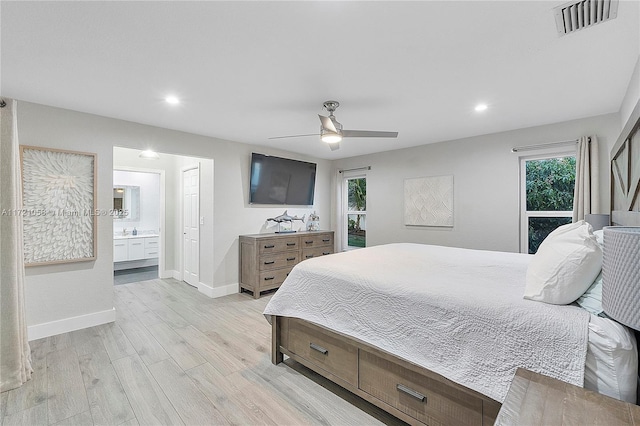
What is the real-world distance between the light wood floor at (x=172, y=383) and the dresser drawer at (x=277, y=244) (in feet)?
3.98

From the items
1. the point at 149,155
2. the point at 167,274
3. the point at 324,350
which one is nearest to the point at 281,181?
the point at 149,155

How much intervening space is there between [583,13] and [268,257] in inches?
156

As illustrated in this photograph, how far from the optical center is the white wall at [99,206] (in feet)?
→ 9.41

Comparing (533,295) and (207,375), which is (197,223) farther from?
(533,295)

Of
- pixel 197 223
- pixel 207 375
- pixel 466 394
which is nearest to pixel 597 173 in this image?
pixel 466 394

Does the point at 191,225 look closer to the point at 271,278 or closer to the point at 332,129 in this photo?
the point at 271,278

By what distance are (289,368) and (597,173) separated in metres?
3.80

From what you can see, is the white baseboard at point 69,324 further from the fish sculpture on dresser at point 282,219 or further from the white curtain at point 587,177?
the white curtain at point 587,177

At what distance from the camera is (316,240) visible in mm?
5023

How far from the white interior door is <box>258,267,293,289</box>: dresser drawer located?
1.17m

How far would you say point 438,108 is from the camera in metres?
2.97

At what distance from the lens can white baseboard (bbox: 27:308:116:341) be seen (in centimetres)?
284

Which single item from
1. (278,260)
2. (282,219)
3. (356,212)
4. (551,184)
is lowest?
(278,260)

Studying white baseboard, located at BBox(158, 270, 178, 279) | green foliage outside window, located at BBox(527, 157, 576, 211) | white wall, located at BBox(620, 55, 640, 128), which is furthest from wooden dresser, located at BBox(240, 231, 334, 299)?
white wall, located at BBox(620, 55, 640, 128)
